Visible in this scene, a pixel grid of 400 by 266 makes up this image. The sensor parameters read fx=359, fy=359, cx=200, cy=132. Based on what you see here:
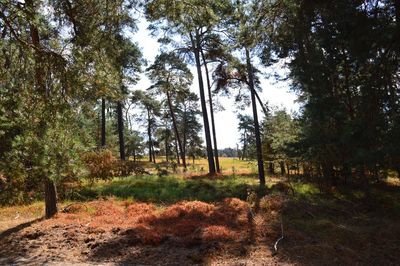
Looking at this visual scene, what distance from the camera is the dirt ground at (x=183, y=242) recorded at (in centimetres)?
768

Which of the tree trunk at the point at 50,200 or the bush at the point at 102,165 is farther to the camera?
the bush at the point at 102,165

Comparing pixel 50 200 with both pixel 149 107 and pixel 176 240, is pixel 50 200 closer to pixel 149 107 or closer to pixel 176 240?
pixel 176 240

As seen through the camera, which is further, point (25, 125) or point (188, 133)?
point (188, 133)

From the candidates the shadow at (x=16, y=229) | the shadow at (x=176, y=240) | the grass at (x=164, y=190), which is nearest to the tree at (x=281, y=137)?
the grass at (x=164, y=190)

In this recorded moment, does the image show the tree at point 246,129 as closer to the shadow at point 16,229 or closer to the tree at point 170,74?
the tree at point 170,74

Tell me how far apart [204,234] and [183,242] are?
0.58 meters

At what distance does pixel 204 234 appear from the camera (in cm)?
876

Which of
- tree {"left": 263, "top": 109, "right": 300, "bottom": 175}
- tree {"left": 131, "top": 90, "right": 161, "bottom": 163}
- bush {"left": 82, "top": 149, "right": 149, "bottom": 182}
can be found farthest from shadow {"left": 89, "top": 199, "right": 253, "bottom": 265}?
tree {"left": 131, "top": 90, "right": 161, "bottom": 163}

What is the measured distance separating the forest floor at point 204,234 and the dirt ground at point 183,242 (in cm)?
2

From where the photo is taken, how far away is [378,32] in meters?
11.0

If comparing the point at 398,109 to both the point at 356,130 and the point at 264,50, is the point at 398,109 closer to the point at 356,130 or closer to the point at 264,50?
the point at 356,130

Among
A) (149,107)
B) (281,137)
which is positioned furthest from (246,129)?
(281,137)

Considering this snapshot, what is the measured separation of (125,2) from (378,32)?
7726 mm

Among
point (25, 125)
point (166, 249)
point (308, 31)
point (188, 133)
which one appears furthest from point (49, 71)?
point (188, 133)
